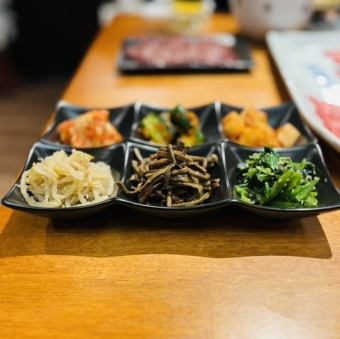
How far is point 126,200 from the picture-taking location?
1.12 meters

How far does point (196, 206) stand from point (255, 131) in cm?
45

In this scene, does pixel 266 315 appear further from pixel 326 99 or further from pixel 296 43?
pixel 296 43

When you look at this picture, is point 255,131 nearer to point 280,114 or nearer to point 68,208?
point 280,114

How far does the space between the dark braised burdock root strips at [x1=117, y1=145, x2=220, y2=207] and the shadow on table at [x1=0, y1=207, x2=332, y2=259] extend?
0.19 ft

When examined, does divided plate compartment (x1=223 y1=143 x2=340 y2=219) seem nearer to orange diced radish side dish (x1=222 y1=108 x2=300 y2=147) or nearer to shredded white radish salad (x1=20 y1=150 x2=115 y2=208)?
orange diced radish side dish (x1=222 y1=108 x2=300 y2=147)

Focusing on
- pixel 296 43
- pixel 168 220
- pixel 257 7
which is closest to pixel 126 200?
pixel 168 220

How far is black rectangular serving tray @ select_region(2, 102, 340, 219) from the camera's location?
1.09 meters

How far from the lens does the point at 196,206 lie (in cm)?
109

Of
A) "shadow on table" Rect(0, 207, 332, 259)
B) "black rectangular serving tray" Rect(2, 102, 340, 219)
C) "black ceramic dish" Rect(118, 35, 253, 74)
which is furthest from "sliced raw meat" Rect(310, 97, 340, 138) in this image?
"black ceramic dish" Rect(118, 35, 253, 74)

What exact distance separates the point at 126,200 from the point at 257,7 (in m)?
1.67

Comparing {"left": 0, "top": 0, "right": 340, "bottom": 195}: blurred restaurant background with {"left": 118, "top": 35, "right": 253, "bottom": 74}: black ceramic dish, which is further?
{"left": 0, "top": 0, "right": 340, "bottom": 195}: blurred restaurant background

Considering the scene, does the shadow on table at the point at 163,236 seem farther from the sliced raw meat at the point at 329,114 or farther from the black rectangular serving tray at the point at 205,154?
the sliced raw meat at the point at 329,114

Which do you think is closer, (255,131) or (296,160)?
(296,160)

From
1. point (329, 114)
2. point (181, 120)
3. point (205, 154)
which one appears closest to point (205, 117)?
point (181, 120)
